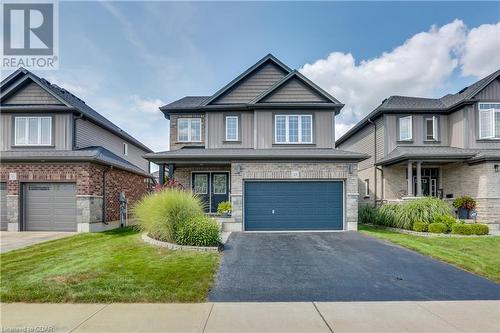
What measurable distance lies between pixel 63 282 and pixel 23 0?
35.9 feet

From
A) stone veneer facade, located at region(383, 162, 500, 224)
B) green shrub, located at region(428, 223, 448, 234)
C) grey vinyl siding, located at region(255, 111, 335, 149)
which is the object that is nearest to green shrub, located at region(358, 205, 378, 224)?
stone veneer facade, located at region(383, 162, 500, 224)

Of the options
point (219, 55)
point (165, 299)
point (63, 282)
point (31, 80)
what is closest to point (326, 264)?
point (165, 299)

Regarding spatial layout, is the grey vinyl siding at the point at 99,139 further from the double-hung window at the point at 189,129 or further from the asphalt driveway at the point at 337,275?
the asphalt driveway at the point at 337,275

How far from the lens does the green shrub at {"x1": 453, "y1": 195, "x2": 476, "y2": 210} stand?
583 inches

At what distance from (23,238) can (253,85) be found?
13.1 meters

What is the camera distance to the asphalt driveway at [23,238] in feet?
32.9

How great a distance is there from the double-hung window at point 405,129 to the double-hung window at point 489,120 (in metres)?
3.59

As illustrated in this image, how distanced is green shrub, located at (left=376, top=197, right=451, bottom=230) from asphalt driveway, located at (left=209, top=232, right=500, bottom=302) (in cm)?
424

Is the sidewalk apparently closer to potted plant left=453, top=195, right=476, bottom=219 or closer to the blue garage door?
the blue garage door

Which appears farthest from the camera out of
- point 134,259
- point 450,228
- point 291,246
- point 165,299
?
point 450,228

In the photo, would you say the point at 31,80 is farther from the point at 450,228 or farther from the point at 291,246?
the point at 450,228

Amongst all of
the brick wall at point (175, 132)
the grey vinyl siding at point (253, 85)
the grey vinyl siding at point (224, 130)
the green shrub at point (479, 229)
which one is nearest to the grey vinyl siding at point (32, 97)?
the brick wall at point (175, 132)

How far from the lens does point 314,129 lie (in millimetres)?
15188

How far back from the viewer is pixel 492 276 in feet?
22.2
